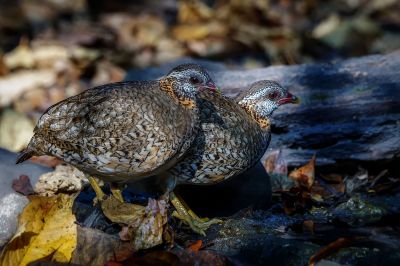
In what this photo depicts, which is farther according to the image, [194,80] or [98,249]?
[194,80]

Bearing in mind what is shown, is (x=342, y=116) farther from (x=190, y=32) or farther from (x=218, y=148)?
(x=190, y=32)

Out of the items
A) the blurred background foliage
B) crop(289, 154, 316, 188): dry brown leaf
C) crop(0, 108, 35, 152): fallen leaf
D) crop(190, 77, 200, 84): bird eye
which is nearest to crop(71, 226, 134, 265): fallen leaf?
crop(190, 77, 200, 84): bird eye

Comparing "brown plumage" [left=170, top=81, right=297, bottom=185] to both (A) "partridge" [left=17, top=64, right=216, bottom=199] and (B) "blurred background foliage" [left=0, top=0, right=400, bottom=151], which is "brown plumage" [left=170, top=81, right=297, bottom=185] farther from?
(B) "blurred background foliage" [left=0, top=0, right=400, bottom=151]

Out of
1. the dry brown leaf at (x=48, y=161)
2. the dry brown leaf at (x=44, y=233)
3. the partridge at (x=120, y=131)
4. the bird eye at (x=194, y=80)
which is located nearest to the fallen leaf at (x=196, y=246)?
the partridge at (x=120, y=131)

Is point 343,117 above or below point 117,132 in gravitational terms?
below

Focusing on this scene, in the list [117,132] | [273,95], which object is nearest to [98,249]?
[117,132]

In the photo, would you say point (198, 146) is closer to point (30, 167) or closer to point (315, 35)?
point (30, 167)
